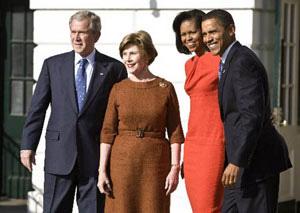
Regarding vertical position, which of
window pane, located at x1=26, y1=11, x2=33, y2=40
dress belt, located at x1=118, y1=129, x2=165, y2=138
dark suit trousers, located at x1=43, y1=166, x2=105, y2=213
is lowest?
dark suit trousers, located at x1=43, y1=166, x2=105, y2=213

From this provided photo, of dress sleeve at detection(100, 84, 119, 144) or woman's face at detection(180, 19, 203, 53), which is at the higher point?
woman's face at detection(180, 19, 203, 53)

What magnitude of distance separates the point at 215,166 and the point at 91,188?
933mm

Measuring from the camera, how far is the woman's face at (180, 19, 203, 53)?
23.2 feet

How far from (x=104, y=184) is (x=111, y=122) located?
0.41m

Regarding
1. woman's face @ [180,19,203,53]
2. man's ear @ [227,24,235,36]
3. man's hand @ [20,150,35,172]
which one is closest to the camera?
man's ear @ [227,24,235,36]

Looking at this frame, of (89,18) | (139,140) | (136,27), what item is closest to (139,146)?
(139,140)

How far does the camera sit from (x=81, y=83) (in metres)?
7.34

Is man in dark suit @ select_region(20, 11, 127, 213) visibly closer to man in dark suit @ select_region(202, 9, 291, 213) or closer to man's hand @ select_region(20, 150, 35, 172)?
man's hand @ select_region(20, 150, 35, 172)

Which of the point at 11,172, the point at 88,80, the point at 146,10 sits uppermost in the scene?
the point at 146,10

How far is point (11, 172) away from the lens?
12.1m

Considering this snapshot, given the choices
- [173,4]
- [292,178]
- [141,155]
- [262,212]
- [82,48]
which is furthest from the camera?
[292,178]

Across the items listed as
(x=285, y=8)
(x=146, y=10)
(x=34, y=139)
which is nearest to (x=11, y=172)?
(x=146, y=10)

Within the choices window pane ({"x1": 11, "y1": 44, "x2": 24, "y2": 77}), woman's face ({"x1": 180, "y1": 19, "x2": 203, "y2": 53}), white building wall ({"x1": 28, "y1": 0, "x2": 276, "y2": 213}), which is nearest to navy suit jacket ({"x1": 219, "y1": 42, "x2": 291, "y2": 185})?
woman's face ({"x1": 180, "y1": 19, "x2": 203, "y2": 53})

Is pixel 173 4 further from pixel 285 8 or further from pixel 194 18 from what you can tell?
pixel 194 18
